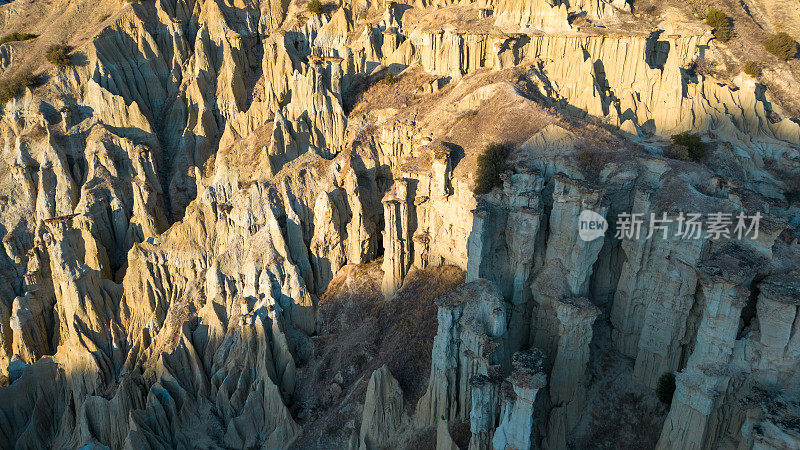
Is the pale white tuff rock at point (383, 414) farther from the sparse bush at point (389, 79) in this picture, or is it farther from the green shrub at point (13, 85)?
the green shrub at point (13, 85)

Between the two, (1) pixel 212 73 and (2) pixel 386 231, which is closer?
(2) pixel 386 231

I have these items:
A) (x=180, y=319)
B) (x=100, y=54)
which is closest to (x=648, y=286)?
(x=180, y=319)

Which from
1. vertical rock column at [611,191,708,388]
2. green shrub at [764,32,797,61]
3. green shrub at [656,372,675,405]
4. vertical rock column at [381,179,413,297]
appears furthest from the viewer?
green shrub at [764,32,797,61]

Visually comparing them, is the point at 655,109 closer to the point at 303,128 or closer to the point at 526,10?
the point at 526,10

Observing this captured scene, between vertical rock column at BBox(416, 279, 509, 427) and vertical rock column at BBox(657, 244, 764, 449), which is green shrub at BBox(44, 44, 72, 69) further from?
vertical rock column at BBox(657, 244, 764, 449)

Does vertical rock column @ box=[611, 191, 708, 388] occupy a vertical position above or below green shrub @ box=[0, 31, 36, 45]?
below

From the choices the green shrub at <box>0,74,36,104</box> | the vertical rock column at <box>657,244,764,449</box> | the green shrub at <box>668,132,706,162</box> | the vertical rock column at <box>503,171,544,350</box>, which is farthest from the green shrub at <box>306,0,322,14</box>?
the vertical rock column at <box>657,244,764,449</box>
